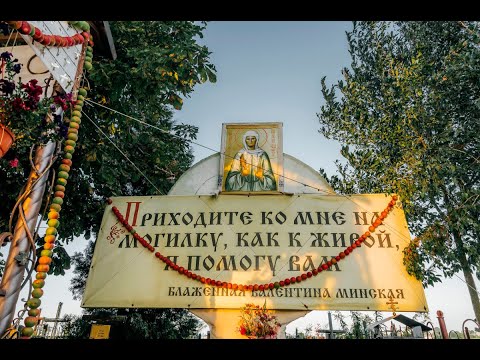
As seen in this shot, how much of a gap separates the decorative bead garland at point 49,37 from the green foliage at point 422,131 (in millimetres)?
4407

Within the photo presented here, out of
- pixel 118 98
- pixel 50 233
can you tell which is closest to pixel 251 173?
pixel 50 233

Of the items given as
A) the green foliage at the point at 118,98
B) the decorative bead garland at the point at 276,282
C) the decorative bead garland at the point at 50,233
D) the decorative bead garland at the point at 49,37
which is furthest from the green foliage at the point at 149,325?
the decorative bead garland at the point at 49,37

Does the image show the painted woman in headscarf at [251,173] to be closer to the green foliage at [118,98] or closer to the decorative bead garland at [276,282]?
the decorative bead garland at [276,282]

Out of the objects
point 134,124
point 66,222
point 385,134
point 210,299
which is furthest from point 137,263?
point 385,134

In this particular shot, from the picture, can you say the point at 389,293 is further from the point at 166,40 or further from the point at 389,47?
the point at 389,47

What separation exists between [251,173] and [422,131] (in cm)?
675

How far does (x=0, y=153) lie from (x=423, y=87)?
11722 millimetres

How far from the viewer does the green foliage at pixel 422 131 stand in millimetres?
5758

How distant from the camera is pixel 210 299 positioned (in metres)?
3.58

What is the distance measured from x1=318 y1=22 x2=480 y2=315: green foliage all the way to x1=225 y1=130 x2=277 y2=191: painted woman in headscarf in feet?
6.11

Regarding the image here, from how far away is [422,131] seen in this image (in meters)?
8.74

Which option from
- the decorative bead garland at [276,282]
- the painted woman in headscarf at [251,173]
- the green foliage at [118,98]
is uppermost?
the green foliage at [118,98]

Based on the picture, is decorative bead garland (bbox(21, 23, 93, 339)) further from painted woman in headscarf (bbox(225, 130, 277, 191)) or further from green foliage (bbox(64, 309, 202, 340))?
green foliage (bbox(64, 309, 202, 340))

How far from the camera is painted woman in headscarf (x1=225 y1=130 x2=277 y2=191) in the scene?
14.2 ft
